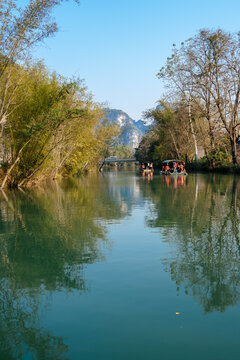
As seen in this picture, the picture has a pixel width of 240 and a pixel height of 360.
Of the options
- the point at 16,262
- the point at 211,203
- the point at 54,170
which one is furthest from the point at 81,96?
the point at 16,262

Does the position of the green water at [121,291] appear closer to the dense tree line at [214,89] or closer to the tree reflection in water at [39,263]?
the tree reflection in water at [39,263]

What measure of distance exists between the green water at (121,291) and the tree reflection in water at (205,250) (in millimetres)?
20

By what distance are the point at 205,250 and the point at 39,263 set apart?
3.63 meters

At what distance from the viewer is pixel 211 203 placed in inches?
637

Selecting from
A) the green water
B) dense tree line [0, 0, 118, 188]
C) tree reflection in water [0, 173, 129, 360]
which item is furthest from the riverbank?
the green water

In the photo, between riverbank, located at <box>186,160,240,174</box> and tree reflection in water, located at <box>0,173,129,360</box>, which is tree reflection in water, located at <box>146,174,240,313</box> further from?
riverbank, located at <box>186,160,240,174</box>

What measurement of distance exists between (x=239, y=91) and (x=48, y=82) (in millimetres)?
22834

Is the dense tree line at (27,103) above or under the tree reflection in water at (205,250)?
above

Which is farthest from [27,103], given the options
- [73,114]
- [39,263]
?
[39,263]

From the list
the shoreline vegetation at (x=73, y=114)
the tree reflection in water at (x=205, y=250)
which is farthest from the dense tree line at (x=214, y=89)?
the tree reflection in water at (x=205, y=250)

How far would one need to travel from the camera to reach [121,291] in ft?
19.1

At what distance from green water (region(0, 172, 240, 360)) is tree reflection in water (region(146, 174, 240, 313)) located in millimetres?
20

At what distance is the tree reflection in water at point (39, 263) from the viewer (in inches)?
173

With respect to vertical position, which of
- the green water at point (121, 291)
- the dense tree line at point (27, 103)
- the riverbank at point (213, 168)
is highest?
the dense tree line at point (27, 103)
